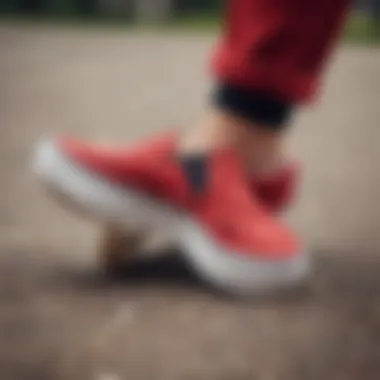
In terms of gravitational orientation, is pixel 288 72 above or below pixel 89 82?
above

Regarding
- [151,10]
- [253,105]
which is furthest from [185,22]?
[253,105]

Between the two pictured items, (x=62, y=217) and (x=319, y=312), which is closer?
(x=319, y=312)

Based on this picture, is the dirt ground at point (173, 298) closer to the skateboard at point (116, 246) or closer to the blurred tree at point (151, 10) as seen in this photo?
the skateboard at point (116, 246)

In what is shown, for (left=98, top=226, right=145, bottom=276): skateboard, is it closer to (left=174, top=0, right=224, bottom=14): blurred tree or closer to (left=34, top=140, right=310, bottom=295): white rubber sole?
(left=34, top=140, right=310, bottom=295): white rubber sole

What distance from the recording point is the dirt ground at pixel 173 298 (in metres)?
0.66

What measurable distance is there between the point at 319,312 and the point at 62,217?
334mm

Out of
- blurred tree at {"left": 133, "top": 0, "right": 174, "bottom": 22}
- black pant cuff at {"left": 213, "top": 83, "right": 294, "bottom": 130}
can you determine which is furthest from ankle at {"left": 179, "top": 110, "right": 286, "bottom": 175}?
blurred tree at {"left": 133, "top": 0, "right": 174, "bottom": 22}

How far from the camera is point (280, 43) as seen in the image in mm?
810

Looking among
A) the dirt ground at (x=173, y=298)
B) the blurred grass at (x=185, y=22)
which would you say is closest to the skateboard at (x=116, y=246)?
the dirt ground at (x=173, y=298)

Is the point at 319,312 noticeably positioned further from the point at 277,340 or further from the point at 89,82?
the point at 89,82

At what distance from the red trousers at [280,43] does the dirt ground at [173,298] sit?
0.52 ft

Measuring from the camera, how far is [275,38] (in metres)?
0.81

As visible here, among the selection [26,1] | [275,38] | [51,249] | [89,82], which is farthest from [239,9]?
[26,1]

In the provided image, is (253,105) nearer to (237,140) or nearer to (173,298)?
(237,140)
